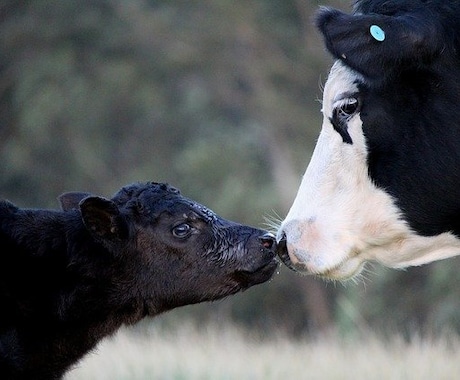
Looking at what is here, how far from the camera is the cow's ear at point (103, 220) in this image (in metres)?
6.18

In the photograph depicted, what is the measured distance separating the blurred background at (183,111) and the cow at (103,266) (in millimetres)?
18618

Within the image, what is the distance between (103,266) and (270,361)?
9.58 ft

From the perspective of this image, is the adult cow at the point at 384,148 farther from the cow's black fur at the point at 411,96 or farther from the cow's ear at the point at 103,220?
the cow's ear at the point at 103,220

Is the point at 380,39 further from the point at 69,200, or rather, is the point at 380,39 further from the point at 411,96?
the point at 69,200

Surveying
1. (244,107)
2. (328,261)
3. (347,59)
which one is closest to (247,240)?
(328,261)

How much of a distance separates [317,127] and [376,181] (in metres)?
20.4

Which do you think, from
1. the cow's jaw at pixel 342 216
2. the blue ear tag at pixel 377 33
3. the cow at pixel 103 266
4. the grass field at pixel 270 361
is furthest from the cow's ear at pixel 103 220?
the blue ear tag at pixel 377 33

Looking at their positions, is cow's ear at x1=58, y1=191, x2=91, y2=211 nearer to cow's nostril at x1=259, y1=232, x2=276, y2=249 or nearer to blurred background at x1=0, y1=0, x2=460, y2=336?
cow's nostril at x1=259, y1=232, x2=276, y2=249

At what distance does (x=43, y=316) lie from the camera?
621 cm

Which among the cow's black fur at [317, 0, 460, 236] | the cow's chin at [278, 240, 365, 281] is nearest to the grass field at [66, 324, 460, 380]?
the cow's chin at [278, 240, 365, 281]

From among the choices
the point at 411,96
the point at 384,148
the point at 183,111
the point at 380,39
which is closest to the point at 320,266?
the point at 384,148

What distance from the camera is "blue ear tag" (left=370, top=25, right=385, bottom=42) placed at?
5723 millimetres

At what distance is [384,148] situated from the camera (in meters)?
6.12

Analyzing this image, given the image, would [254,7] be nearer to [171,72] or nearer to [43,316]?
[171,72]
